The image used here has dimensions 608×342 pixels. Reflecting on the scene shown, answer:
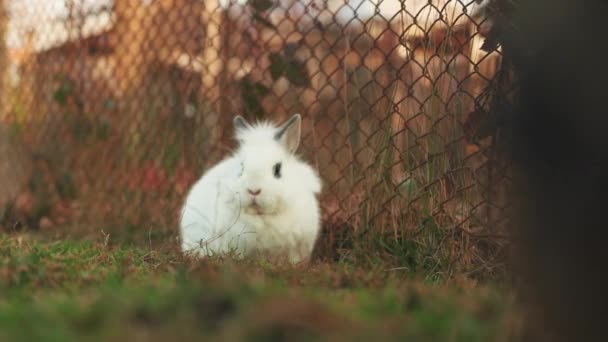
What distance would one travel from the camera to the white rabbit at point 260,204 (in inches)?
130

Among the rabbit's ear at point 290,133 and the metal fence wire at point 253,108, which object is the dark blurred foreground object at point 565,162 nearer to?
Result: the metal fence wire at point 253,108

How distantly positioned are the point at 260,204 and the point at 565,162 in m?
2.12

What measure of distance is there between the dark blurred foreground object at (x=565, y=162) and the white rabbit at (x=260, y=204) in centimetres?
197

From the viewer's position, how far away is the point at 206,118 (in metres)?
4.65

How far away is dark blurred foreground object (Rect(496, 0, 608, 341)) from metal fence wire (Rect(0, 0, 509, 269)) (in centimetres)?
140

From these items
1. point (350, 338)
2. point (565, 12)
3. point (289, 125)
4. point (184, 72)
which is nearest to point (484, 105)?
point (289, 125)

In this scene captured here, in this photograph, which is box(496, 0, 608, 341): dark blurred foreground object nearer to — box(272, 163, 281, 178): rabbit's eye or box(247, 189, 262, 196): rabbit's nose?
box(247, 189, 262, 196): rabbit's nose

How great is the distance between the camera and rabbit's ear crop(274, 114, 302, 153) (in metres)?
3.58

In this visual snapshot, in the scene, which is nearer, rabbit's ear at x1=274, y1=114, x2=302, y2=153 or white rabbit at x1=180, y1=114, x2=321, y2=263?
white rabbit at x1=180, y1=114, x2=321, y2=263

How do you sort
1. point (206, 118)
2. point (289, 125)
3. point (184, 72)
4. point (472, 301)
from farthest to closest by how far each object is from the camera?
point (184, 72) < point (206, 118) < point (289, 125) < point (472, 301)

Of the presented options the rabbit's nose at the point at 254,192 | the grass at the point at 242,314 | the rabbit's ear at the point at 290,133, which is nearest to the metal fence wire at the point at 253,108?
the rabbit's ear at the point at 290,133

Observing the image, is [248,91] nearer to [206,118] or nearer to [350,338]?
[206,118]

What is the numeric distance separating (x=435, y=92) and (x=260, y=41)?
1690mm

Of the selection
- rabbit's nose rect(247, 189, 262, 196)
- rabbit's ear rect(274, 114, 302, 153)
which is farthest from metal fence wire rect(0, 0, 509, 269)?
rabbit's nose rect(247, 189, 262, 196)
